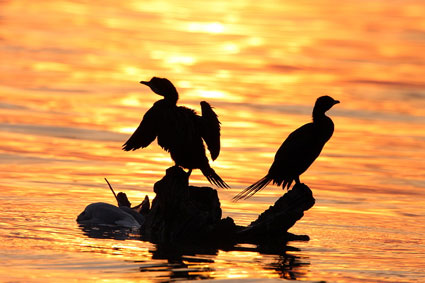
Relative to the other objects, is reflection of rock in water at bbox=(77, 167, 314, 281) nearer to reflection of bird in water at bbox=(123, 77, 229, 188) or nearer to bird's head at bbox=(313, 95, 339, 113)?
reflection of bird in water at bbox=(123, 77, 229, 188)

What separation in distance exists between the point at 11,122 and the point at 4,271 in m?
14.1

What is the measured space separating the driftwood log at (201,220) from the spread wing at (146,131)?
639mm

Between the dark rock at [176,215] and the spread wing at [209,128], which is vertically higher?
the spread wing at [209,128]

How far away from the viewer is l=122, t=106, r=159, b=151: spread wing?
16.8 metres

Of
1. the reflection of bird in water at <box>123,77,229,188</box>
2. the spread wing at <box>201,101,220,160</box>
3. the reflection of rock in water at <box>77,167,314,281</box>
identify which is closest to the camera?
the reflection of bird in water at <box>123,77,229,188</box>

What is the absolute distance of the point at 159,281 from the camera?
1387 cm

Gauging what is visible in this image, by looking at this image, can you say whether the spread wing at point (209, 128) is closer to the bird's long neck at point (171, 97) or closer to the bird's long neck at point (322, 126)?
the bird's long neck at point (171, 97)

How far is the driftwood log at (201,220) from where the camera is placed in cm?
1700

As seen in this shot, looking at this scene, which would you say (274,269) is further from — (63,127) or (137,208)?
(63,127)

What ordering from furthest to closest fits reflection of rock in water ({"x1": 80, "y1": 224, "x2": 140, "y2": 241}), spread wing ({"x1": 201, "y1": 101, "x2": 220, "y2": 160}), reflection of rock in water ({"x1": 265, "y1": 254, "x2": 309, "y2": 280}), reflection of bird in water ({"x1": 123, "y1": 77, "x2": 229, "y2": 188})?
spread wing ({"x1": 201, "y1": 101, "x2": 220, "y2": 160}), reflection of rock in water ({"x1": 80, "y1": 224, "x2": 140, "y2": 241}), reflection of bird in water ({"x1": 123, "y1": 77, "x2": 229, "y2": 188}), reflection of rock in water ({"x1": 265, "y1": 254, "x2": 309, "y2": 280})

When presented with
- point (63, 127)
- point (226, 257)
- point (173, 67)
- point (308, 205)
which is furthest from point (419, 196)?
point (173, 67)

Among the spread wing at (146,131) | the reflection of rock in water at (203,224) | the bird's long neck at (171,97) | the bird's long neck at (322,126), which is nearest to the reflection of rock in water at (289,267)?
the reflection of rock in water at (203,224)

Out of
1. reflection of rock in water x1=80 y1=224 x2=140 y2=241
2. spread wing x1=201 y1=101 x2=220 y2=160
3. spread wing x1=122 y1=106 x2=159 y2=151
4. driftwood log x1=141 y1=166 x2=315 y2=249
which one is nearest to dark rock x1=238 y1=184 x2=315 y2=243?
driftwood log x1=141 y1=166 x2=315 y2=249

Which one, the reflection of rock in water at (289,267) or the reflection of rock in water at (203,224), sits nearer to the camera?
the reflection of rock in water at (289,267)
